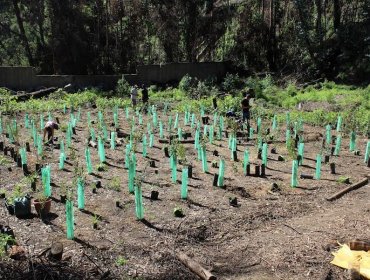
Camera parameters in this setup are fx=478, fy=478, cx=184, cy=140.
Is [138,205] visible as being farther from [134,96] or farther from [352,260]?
[134,96]

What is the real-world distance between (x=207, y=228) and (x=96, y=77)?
15561mm

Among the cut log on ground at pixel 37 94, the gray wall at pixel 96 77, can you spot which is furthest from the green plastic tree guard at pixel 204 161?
the gray wall at pixel 96 77

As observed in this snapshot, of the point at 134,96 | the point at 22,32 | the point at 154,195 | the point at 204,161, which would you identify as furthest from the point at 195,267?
the point at 22,32

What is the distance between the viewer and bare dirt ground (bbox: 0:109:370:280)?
5.27 meters

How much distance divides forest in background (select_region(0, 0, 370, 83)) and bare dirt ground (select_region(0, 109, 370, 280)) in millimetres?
13914

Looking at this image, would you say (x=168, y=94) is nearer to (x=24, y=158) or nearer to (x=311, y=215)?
(x=24, y=158)

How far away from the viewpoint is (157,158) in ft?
32.1

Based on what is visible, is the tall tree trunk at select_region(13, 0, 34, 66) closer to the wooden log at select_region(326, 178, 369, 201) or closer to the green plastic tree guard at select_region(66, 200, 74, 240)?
the wooden log at select_region(326, 178, 369, 201)

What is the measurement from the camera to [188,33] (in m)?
23.5

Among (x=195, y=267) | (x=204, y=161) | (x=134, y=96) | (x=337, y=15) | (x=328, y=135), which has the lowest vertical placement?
(x=195, y=267)

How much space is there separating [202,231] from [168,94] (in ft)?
42.6

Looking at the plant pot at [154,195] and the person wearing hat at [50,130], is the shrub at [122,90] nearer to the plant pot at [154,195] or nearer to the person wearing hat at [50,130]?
the person wearing hat at [50,130]

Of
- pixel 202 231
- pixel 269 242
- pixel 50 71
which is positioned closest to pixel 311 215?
pixel 269 242

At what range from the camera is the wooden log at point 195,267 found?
4957mm
